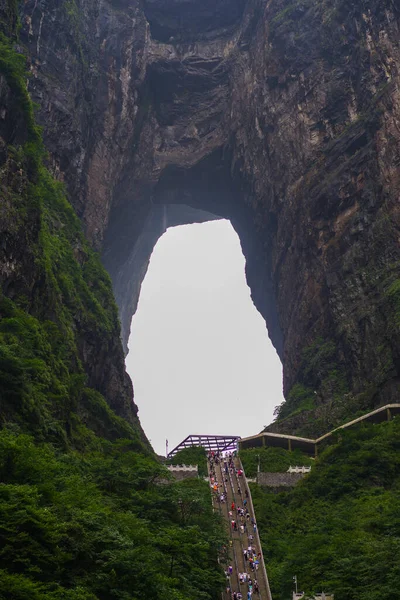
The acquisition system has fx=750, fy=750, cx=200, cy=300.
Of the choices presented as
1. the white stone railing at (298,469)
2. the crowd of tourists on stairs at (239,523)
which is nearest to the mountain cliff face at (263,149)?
the white stone railing at (298,469)

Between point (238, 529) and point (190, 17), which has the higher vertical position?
point (190, 17)

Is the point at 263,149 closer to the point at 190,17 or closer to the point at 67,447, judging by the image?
the point at 190,17

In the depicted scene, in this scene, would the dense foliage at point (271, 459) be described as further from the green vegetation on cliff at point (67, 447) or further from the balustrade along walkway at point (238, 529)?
the green vegetation on cliff at point (67, 447)

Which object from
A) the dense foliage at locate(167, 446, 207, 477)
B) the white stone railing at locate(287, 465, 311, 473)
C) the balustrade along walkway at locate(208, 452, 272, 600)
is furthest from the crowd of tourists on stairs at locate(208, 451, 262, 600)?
the white stone railing at locate(287, 465, 311, 473)

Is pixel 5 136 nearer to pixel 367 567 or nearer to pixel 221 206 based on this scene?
pixel 367 567

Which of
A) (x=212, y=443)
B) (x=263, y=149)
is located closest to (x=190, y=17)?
(x=263, y=149)

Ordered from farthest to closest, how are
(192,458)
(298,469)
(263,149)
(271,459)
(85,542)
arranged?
1. (263,149)
2. (192,458)
3. (271,459)
4. (298,469)
5. (85,542)

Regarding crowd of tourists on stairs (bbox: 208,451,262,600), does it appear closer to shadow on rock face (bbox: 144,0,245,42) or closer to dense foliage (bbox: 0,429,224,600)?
dense foliage (bbox: 0,429,224,600)
